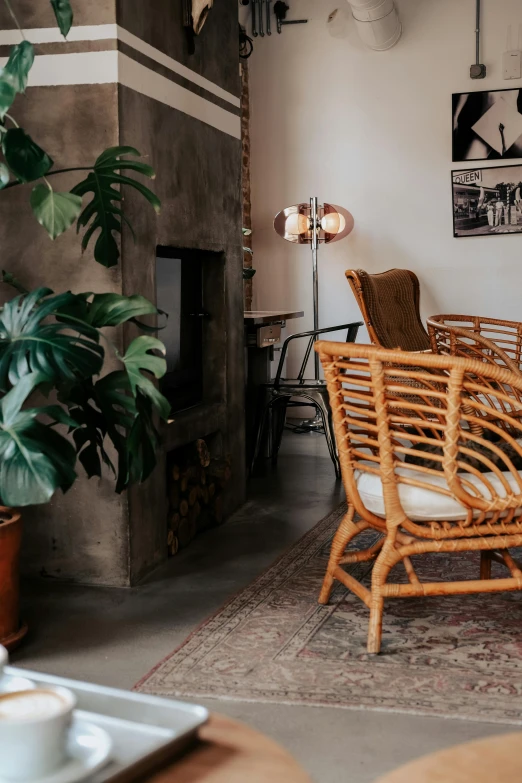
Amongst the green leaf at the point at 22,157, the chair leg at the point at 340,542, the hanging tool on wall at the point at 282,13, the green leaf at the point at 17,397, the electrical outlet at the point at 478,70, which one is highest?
the hanging tool on wall at the point at 282,13

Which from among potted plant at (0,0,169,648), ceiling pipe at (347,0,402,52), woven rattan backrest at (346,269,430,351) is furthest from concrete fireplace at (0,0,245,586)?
ceiling pipe at (347,0,402,52)

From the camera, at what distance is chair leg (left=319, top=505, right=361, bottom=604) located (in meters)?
2.77

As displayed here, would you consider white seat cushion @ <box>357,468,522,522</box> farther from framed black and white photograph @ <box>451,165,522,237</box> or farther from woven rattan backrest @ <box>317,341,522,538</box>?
framed black and white photograph @ <box>451,165,522,237</box>

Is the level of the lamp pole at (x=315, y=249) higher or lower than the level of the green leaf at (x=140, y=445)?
higher

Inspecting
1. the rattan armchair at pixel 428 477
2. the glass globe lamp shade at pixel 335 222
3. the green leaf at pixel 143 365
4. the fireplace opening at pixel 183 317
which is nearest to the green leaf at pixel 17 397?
the green leaf at pixel 143 365

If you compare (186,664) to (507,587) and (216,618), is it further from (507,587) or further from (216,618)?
(507,587)

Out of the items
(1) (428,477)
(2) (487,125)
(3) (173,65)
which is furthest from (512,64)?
(1) (428,477)

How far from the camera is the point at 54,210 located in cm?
249

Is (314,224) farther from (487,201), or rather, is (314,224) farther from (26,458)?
(26,458)

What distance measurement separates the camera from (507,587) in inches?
98.3

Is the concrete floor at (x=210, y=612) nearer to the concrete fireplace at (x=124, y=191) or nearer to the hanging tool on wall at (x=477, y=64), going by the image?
the concrete fireplace at (x=124, y=191)

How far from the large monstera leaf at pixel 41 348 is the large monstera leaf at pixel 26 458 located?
0.09 m

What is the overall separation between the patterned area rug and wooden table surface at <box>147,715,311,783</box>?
4.56 ft

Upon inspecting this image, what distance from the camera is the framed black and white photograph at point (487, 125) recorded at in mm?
6562
